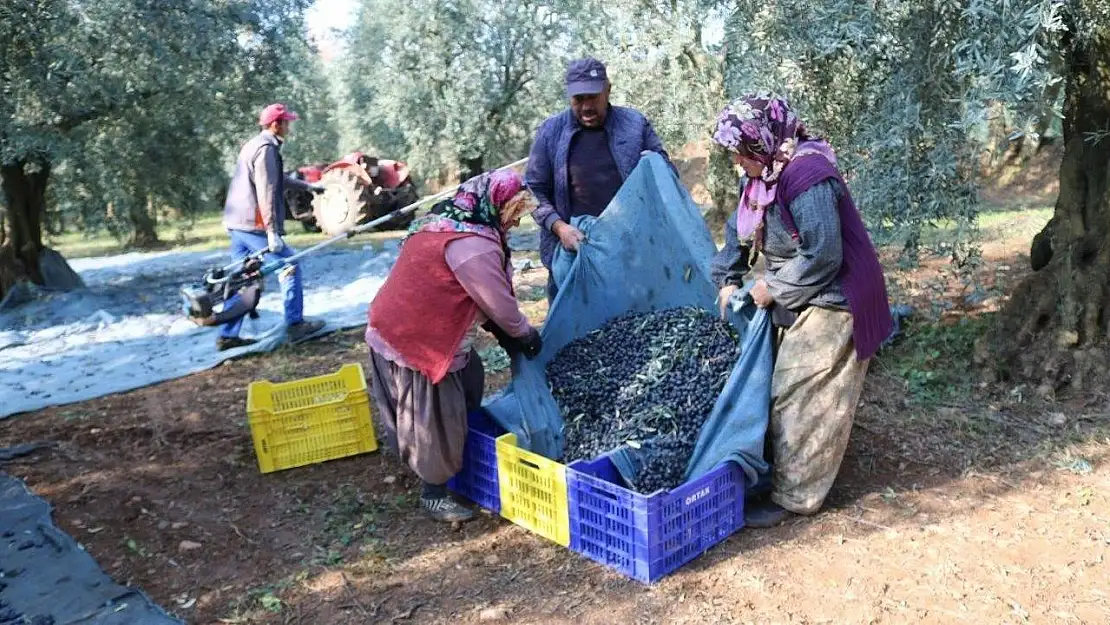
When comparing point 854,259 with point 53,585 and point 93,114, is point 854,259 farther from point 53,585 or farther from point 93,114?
point 93,114

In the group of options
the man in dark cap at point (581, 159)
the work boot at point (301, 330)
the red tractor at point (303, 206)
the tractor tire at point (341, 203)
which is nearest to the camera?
the man in dark cap at point (581, 159)

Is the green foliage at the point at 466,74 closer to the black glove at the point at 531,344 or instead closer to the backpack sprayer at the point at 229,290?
the backpack sprayer at the point at 229,290

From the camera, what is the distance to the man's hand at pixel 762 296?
3.02 meters

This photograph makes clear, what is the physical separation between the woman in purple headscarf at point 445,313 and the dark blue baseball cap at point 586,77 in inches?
31.7

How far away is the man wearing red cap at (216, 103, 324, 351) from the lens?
5648 mm

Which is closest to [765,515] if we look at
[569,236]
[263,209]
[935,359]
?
[569,236]

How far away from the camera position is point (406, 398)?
323 centimetres

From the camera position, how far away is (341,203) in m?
12.8

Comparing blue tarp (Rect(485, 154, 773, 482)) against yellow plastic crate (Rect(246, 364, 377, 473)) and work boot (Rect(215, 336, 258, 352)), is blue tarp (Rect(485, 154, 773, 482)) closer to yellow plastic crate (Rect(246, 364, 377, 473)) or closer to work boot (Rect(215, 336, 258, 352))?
yellow plastic crate (Rect(246, 364, 377, 473))

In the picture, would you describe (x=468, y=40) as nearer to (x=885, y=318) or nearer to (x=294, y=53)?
(x=294, y=53)

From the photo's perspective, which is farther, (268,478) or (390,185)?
(390,185)

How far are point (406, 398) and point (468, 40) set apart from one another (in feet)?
38.2

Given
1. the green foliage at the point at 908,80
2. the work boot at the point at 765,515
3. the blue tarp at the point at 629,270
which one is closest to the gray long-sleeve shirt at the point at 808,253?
the blue tarp at the point at 629,270

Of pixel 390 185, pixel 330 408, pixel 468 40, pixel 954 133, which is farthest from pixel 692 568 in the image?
pixel 468 40
